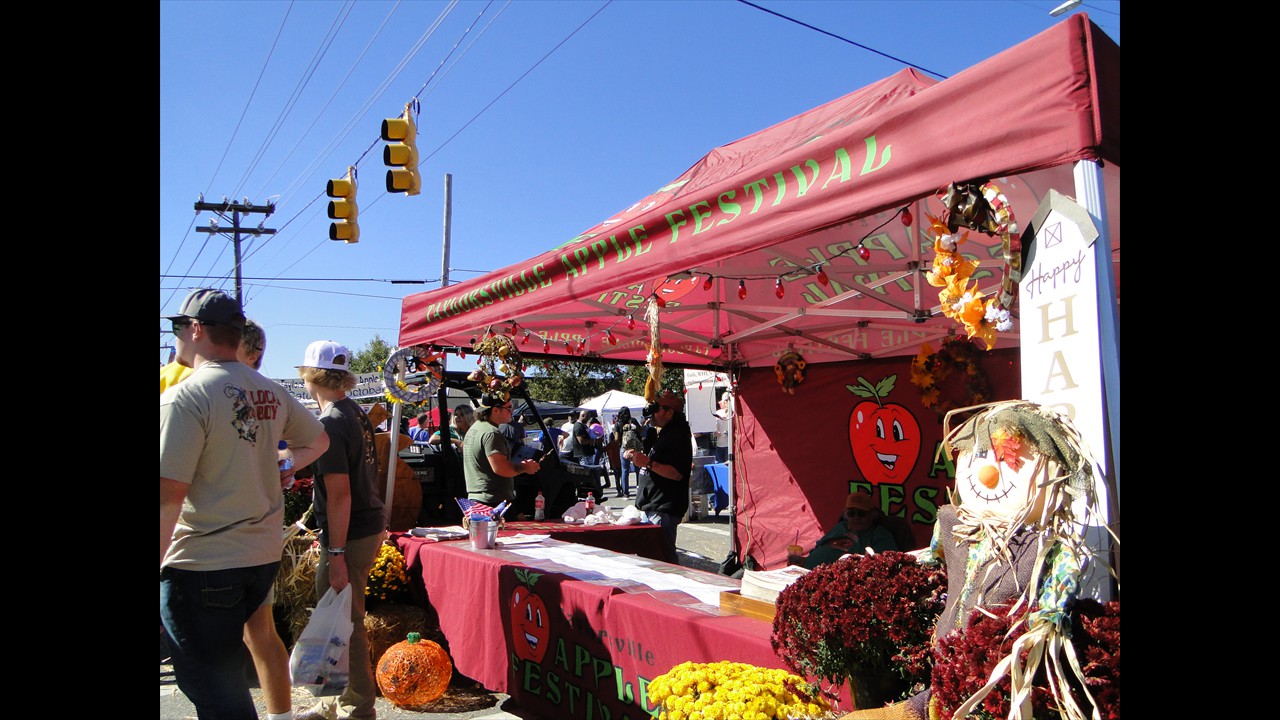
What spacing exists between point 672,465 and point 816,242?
8.59 feet

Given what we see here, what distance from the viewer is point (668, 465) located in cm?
652

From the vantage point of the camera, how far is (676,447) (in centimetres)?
655

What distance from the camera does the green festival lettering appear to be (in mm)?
2640

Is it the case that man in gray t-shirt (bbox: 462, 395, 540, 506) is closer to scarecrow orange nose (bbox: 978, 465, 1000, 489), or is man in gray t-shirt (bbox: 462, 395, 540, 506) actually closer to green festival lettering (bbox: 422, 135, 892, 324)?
green festival lettering (bbox: 422, 135, 892, 324)

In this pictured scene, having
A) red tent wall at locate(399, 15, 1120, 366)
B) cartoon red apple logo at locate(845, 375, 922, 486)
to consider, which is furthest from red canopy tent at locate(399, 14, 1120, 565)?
cartoon red apple logo at locate(845, 375, 922, 486)

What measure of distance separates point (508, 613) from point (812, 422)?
170 inches

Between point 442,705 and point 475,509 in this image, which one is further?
point 475,509

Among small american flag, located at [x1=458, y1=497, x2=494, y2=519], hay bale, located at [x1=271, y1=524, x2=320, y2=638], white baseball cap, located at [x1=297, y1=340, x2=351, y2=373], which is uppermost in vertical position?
white baseball cap, located at [x1=297, y1=340, x2=351, y2=373]

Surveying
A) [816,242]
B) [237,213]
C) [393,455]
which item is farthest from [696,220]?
[237,213]

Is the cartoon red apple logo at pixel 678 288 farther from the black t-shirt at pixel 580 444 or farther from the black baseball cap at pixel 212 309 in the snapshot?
the black t-shirt at pixel 580 444

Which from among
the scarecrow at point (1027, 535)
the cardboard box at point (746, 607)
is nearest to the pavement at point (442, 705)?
the cardboard box at point (746, 607)

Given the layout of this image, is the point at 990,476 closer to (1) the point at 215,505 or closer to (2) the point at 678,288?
(1) the point at 215,505

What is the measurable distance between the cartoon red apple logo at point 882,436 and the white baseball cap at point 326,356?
4.68 m

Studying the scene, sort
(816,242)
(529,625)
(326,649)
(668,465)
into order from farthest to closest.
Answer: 1. (668,465)
2. (816,242)
3. (529,625)
4. (326,649)
